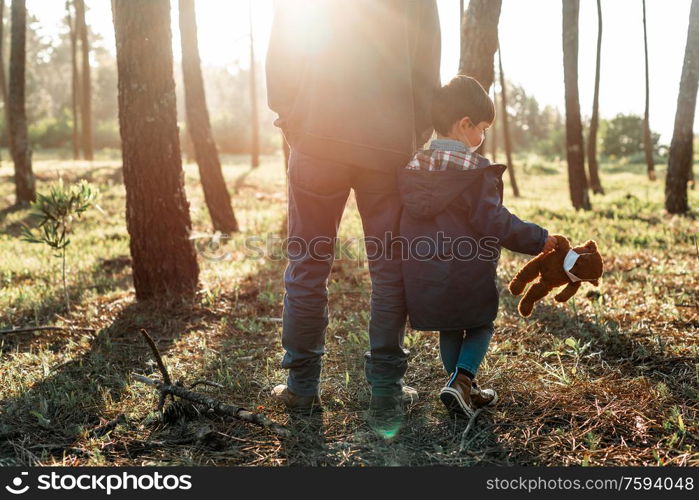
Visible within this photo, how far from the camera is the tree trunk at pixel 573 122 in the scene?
1160 centimetres

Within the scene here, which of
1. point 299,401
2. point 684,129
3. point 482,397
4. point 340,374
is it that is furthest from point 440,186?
point 684,129

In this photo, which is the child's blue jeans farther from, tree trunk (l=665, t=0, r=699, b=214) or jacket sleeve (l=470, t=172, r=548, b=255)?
tree trunk (l=665, t=0, r=699, b=214)

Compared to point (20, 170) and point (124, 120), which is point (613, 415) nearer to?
point (124, 120)

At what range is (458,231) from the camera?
2643 mm

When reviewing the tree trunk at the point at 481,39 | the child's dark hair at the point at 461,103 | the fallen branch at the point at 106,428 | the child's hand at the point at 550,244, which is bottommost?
the fallen branch at the point at 106,428

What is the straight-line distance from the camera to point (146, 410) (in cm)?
291

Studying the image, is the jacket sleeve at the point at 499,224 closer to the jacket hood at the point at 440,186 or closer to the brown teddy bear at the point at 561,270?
the jacket hood at the point at 440,186

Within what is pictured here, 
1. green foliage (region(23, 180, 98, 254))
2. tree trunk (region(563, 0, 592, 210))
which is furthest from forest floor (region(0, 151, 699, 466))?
tree trunk (region(563, 0, 592, 210))

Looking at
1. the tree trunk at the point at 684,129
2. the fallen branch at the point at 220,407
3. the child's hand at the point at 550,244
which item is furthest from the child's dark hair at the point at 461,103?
the tree trunk at the point at 684,129

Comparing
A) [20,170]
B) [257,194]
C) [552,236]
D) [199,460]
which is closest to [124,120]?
[199,460]

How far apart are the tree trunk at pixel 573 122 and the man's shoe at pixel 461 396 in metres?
10.00

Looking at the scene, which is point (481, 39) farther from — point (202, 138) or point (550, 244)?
point (202, 138)

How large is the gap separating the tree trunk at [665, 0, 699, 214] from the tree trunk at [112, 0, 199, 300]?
8928mm

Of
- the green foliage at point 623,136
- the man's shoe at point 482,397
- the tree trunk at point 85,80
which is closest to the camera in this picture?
the man's shoe at point 482,397
